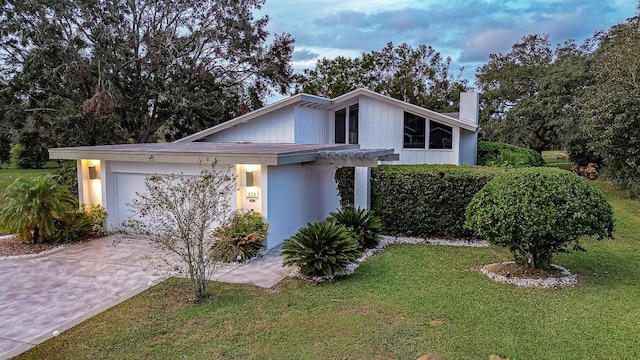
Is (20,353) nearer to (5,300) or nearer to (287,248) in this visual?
(5,300)

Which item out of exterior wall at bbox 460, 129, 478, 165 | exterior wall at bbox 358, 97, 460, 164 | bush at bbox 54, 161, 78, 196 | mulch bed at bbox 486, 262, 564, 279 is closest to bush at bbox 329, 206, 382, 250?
mulch bed at bbox 486, 262, 564, 279

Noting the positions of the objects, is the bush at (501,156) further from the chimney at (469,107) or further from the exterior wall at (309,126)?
the exterior wall at (309,126)

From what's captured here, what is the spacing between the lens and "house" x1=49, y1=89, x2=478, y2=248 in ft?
29.9

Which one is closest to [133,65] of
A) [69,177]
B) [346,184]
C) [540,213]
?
[69,177]

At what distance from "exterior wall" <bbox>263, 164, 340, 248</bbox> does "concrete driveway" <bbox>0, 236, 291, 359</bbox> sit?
0.88 metres

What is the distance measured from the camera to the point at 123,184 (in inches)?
424

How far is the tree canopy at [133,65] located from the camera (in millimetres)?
18125

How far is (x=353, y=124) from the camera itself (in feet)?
55.9

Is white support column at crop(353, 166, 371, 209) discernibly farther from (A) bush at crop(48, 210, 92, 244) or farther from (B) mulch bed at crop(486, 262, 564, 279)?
(A) bush at crop(48, 210, 92, 244)

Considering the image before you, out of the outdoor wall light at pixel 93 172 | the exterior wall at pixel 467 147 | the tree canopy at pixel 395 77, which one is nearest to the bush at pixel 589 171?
the exterior wall at pixel 467 147

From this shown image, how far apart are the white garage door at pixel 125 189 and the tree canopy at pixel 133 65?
8418 millimetres

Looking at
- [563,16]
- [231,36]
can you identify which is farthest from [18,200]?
[563,16]

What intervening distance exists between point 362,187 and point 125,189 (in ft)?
20.9

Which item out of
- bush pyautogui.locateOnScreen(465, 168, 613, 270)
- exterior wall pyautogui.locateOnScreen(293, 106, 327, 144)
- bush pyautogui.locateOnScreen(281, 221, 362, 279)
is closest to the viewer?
bush pyautogui.locateOnScreen(465, 168, 613, 270)
